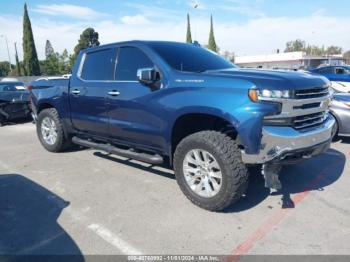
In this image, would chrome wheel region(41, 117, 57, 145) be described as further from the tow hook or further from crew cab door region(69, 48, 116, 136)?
the tow hook

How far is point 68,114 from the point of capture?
6.06m

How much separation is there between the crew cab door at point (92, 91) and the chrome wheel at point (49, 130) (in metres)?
0.86

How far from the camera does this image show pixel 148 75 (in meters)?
4.16

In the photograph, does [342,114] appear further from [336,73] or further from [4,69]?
[4,69]

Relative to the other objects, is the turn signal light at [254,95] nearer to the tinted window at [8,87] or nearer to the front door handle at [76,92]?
the front door handle at [76,92]

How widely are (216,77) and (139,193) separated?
1.86 meters

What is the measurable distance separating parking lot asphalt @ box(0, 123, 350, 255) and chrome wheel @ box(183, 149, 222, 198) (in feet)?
0.85

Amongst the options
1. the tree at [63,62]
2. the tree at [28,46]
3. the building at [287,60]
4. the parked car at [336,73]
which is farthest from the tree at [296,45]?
the parked car at [336,73]

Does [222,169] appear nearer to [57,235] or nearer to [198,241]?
[198,241]

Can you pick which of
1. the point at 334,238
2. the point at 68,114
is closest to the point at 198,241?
the point at 334,238

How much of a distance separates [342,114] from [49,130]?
5.85 metres

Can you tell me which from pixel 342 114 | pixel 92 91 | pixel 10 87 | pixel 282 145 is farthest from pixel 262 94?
pixel 10 87

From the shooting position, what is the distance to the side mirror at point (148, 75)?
4168 millimetres

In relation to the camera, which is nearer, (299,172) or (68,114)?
(299,172)
